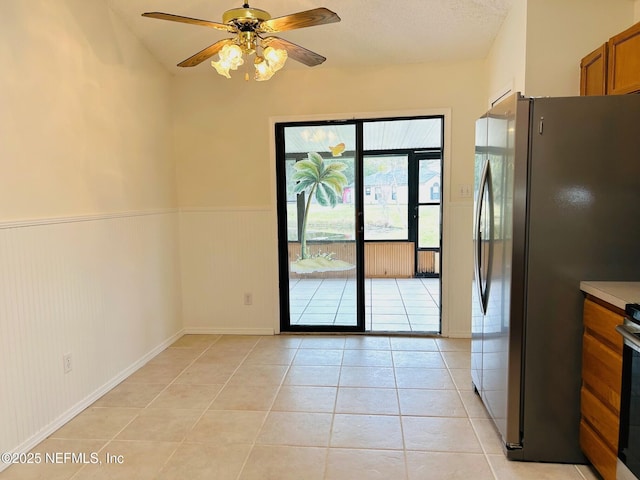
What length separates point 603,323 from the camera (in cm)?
171

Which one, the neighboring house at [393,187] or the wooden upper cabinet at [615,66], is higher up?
the wooden upper cabinet at [615,66]

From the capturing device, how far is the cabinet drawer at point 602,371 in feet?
5.35

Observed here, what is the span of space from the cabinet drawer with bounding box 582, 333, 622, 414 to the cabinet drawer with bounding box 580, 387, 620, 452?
0.09 feet

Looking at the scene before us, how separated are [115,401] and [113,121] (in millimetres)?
1921

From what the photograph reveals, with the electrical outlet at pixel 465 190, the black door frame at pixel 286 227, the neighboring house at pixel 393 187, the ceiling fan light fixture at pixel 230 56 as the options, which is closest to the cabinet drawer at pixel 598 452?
the black door frame at pixel 286 227

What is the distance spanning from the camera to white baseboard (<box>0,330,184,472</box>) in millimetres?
2145

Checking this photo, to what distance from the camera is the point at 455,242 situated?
3674 millimetres

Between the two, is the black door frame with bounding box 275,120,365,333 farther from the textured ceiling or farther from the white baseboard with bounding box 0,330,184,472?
the white baseboard with bounding box 0,330,184,472

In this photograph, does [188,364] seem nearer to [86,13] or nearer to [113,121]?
[113,121]

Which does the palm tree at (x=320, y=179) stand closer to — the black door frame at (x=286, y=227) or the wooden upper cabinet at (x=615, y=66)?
the black door frame at (x=286, y=227)

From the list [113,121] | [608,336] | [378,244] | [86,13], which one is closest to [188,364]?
[113,121]

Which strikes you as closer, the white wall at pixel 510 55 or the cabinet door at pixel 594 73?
the cabinet door at pixel 594 73

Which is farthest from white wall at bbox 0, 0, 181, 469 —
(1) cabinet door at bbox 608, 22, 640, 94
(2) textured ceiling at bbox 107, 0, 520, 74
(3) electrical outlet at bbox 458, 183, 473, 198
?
(1) cabinet door at bbox 608, 22, 640, 94

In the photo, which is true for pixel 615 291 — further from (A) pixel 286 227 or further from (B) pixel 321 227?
(A) pixel 286 227
